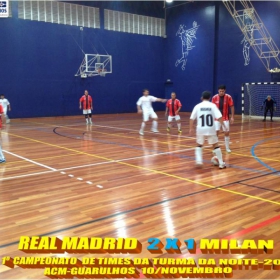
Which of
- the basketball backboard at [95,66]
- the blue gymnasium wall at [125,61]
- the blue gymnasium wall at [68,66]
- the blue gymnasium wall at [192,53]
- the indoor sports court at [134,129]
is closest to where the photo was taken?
the indoor sports court at [134,129]

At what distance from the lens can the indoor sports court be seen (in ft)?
14.2

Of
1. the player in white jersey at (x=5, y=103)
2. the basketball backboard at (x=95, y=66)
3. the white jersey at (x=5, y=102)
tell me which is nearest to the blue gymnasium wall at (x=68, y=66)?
the basketball backboard at (x=95, y=66)

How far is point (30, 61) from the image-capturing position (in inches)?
794

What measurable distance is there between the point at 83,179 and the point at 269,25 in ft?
58.0

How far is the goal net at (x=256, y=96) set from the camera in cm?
1953

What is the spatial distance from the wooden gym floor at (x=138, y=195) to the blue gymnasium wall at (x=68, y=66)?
1151 cm

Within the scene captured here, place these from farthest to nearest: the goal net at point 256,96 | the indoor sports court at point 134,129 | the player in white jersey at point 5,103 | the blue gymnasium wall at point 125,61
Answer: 1. the blue gymnasium wall at point 125,61
2. the goal net at point 256,96
3. the player in white jersey at point 5,103
4. the indoor sports court at point 134,129

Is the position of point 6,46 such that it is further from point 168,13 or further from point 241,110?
point 241,110

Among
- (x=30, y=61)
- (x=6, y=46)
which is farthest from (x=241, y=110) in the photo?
(x=6, y=46)

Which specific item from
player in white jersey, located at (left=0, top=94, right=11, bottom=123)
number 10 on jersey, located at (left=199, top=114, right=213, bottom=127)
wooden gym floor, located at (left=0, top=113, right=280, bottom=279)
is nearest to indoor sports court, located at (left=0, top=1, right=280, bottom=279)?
wooden gym floor, located at (left=0, top=113, right=280, bottom=279)

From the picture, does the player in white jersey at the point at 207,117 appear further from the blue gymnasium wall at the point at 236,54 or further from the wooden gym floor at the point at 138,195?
the blue gymnasium wall at the point at 236,54

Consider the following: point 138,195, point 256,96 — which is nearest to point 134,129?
point 256,96

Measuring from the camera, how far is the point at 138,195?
17.8ft

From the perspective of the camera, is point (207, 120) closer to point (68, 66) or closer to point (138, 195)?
point (138, 195)
